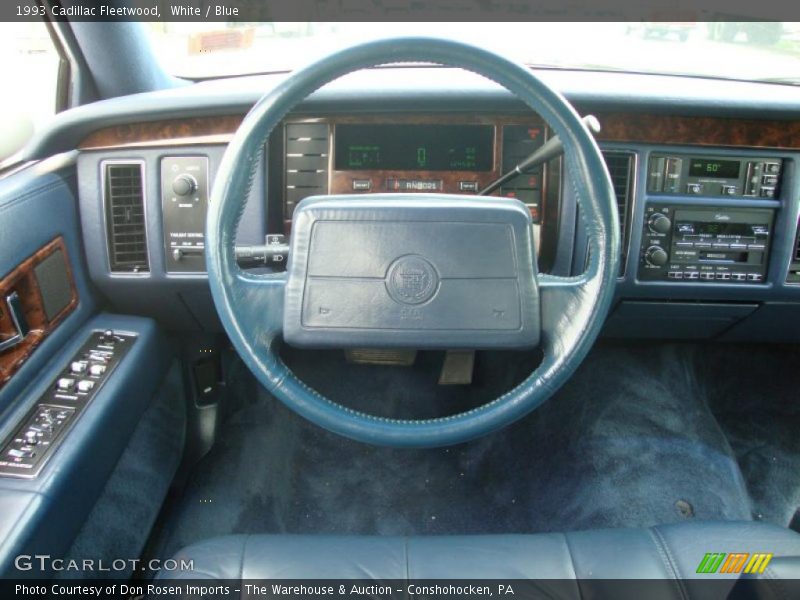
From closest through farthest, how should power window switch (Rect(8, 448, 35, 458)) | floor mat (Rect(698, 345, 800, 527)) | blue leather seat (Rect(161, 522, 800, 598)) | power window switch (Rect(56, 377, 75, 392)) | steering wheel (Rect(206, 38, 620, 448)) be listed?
steering wheel (Rect(206, 38, 620, 448))
blue leather seat (Rect(161, 522, 800, 598))
power window switch (Rect(8, 448, 35, 458))
power window switch (Rect(56, 377, 75, 392))
floor mat (Rect(698, 345, 800, 527))

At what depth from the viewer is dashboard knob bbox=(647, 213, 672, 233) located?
70.2 inches

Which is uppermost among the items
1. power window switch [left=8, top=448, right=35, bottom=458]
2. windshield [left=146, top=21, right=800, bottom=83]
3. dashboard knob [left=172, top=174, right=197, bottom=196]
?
windshield [left=146, top=21, right=800, bottom=83]

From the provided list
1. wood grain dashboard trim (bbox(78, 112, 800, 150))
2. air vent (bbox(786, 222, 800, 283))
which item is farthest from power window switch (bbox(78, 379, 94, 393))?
air vent (bbox(786, 222, 800, 283))

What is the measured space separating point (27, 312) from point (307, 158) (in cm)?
77

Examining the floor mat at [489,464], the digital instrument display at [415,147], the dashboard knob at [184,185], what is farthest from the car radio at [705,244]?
the dashboard knob at [184,185]

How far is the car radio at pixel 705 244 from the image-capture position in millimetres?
1798

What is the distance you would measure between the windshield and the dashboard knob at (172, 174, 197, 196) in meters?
0.48

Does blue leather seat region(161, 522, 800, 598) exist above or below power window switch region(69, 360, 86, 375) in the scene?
below

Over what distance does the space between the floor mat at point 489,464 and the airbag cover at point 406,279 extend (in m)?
1.03

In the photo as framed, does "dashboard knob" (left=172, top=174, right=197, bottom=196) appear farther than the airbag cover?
Yes

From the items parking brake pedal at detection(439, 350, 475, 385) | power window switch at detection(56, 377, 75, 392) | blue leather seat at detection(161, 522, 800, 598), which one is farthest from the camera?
parking brake pedal at detection(439, 350, 475, 385)

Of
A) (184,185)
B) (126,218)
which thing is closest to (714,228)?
(184,185)

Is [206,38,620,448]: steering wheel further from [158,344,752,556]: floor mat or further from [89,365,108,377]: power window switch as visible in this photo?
[158,344,752,556]: floor mat

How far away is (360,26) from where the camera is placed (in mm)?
1847
